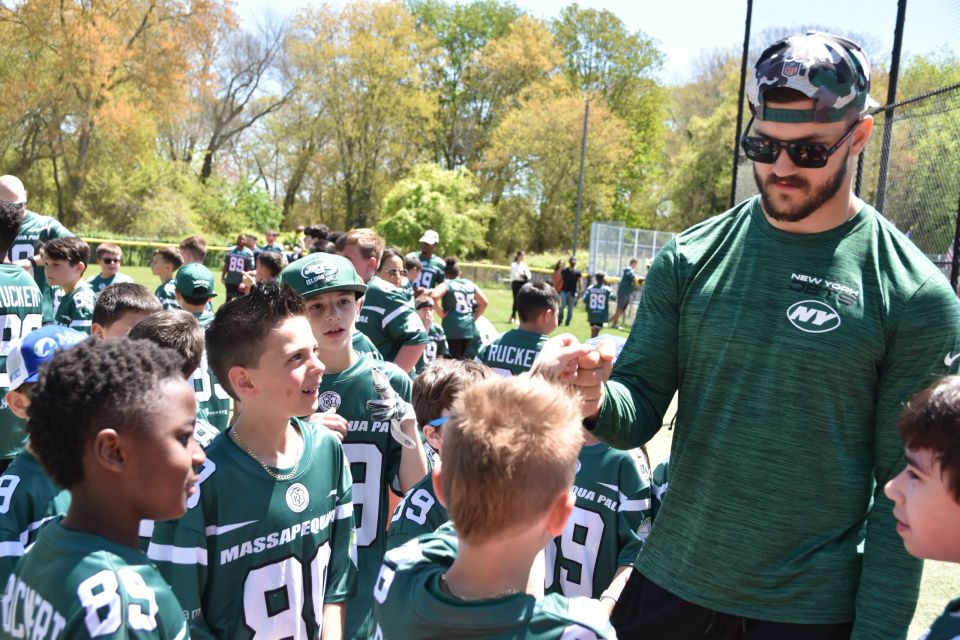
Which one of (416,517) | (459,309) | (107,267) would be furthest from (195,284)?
(459,309)

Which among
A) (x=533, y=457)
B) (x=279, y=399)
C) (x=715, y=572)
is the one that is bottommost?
(x=715, y=572)

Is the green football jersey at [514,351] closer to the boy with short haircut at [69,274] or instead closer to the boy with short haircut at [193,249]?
the boy with short haircut at [69,274]

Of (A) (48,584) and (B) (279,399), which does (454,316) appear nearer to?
(B) (279,399)

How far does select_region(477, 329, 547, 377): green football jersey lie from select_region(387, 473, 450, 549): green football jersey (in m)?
3.02

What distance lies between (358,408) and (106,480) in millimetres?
2007

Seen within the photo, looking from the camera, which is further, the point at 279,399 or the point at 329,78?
the point at 329,78

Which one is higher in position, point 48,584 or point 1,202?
point 1,202

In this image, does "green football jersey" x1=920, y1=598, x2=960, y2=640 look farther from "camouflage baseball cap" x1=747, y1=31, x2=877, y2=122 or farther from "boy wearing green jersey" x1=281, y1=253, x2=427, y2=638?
"boy wearing green jersey" x1=281, y1=253, x2=427, y2=638

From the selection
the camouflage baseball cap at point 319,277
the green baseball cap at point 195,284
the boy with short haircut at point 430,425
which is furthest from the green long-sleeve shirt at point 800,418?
the green baseball cap at point 195,284

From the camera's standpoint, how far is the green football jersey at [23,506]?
274 centimetres

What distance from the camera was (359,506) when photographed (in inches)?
153

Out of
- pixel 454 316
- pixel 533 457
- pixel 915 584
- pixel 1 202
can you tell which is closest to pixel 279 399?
pixel 533 457

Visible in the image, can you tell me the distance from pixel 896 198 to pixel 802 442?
8528 millimetres

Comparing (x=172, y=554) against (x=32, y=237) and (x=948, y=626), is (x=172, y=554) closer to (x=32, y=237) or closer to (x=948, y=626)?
(x=948, y=626)
